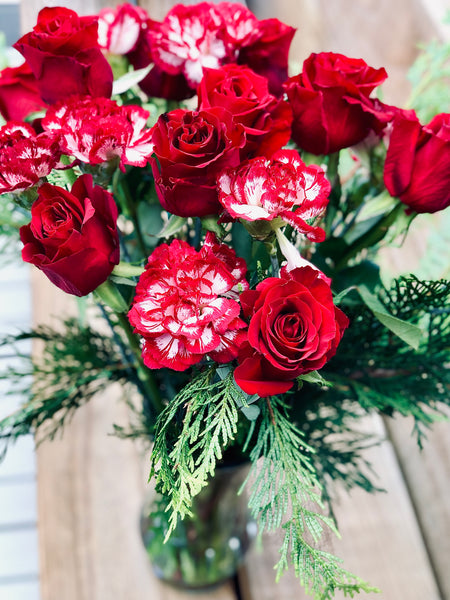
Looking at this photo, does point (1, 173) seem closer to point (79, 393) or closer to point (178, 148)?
point (178, 148)

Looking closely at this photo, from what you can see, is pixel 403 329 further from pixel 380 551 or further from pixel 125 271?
pixel 380 551

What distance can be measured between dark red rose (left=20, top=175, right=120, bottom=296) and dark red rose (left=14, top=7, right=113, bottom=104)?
0.21 ft

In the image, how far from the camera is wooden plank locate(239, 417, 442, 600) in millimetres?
532

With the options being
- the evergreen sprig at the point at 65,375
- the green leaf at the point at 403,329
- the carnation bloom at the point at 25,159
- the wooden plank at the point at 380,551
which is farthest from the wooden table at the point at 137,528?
the carnation bloom at the point at 25,159

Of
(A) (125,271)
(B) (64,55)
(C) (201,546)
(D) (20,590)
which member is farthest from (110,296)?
(D) (20,590)

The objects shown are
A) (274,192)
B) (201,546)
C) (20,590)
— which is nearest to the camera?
(274,192)

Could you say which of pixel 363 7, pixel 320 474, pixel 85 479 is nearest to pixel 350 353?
pixel 320 474

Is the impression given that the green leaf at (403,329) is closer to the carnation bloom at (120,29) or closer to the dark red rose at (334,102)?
the dark red rose at (334,102)

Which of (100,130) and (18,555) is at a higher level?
(100,130)

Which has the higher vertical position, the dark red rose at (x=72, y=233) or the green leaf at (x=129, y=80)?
the green leaf at (x=129, y=80)

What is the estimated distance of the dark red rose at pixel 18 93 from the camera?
0.31 m

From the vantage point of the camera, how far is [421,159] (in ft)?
0.95

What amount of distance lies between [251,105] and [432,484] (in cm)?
46

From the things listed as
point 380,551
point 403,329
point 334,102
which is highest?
point 334,102
